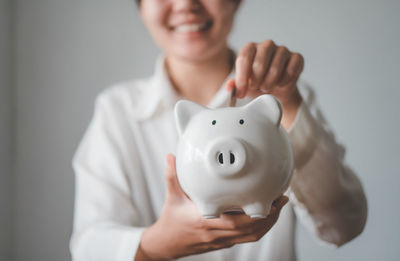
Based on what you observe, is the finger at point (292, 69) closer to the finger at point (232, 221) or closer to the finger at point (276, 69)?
the finger at point (276, 69)

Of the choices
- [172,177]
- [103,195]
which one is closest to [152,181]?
[103,195]

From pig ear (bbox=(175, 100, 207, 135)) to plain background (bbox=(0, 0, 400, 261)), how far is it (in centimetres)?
52

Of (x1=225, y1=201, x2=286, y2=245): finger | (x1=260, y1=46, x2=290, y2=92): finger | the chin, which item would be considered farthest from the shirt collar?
(x1=225, y1=201, x2=286, y2=245): finger

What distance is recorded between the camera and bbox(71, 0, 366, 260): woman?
1.50 ft

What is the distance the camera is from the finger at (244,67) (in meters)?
0.45

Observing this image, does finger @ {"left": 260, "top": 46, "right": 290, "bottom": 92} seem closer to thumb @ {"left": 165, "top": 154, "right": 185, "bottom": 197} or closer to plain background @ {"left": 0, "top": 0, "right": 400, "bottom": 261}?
thumb @ {"left": 165, "top": 154, "right": 185, "bottom": 197}

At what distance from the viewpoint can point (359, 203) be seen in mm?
686

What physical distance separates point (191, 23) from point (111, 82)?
445 mm

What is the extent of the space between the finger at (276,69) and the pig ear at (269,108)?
4.9 inches

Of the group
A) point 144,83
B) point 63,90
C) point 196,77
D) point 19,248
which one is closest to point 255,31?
point 196,77

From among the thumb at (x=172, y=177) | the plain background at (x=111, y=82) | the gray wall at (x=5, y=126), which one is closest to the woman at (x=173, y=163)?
the thumb at (x=172, y=177)

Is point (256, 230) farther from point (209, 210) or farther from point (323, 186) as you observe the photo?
point (323, 186)

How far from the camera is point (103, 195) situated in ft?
2.48

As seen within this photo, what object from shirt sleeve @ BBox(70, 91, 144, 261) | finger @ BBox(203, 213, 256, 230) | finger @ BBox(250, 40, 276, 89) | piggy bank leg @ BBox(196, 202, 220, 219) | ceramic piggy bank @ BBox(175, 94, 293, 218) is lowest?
shirt sleeve @ BBox(70, 91, 144, 261)
